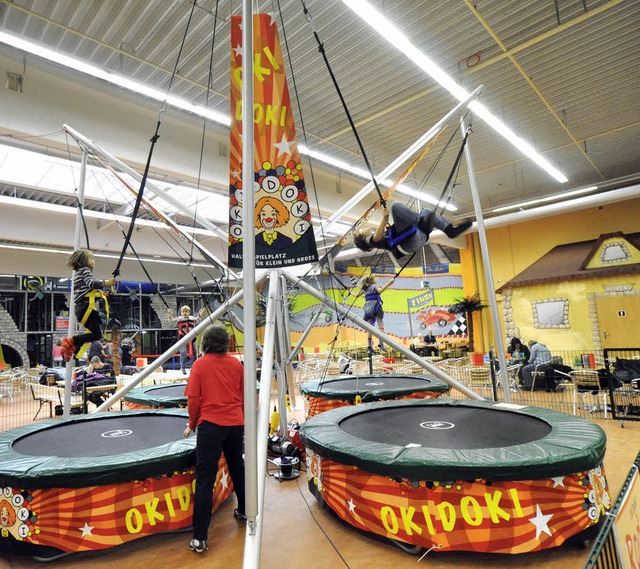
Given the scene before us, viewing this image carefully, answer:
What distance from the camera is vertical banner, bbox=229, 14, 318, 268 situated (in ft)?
8.46

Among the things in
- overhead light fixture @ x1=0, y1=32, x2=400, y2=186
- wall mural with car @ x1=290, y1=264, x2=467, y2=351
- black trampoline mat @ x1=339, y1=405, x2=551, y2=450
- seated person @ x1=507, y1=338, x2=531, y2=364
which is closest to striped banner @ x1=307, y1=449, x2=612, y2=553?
black trampoline mat @ x1=339, y1=405, x2=551, y2=450

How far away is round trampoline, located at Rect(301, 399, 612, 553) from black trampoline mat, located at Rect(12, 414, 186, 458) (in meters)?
1.38

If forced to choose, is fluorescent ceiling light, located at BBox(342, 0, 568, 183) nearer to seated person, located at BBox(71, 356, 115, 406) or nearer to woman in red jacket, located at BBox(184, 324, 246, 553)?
woman in red jacket, located at BBox(184, 324, 246, 553)

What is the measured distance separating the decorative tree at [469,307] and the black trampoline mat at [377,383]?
24.1ft

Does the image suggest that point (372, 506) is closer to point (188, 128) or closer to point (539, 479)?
point (539, 479)

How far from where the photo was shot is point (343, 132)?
6680 mm

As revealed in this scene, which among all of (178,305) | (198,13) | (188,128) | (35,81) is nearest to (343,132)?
(188,128)

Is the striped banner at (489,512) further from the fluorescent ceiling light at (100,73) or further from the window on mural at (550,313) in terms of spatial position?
the window on mural at (550,313)

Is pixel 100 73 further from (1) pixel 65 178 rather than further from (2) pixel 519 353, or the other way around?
(2) pixel 519 353

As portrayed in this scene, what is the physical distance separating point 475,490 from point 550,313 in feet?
31.7

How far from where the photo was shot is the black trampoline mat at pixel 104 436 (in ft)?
9.75

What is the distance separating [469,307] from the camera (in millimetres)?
12516

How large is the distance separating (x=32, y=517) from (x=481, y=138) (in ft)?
25.8

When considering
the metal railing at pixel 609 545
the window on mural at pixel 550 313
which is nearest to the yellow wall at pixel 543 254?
the window on mural at pixel 550 313
